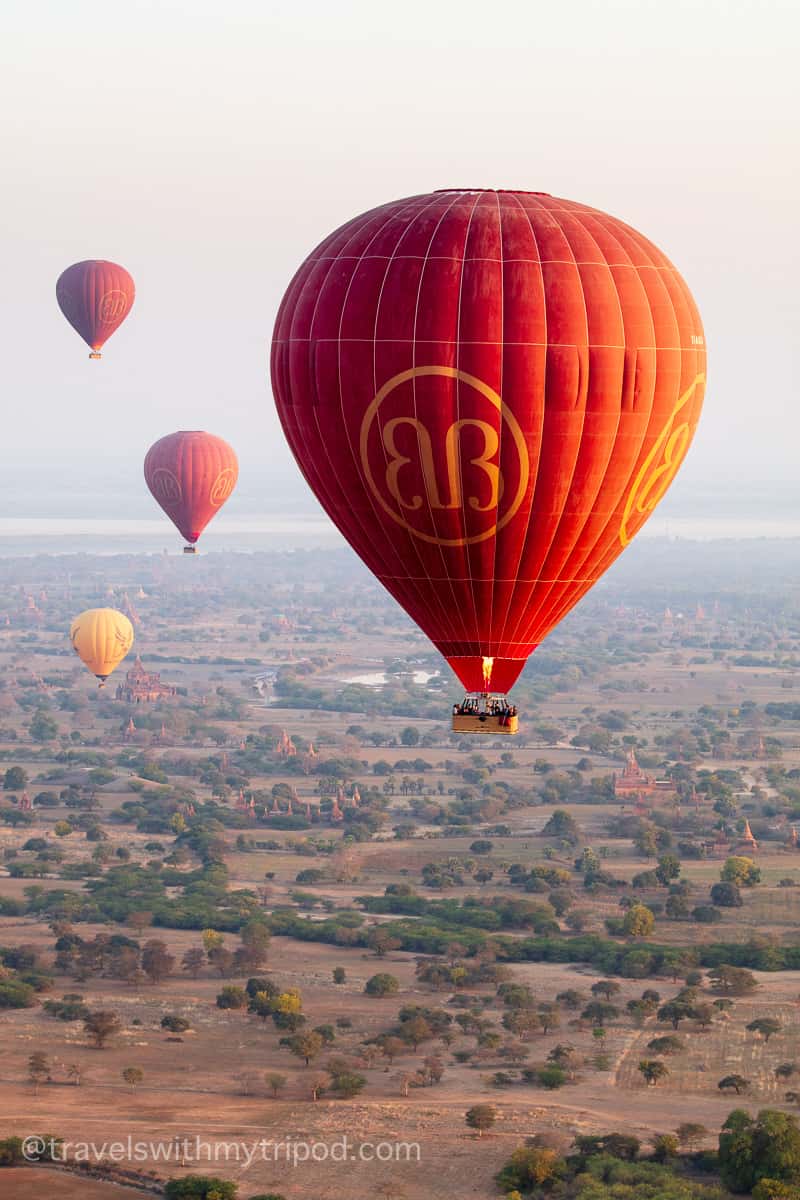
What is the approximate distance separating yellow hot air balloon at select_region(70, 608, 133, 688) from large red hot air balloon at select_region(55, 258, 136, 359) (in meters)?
27.2

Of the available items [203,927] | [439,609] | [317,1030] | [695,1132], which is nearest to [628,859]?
[203,927]

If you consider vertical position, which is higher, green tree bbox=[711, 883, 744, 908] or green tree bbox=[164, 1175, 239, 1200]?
green tree bbox=[711, 883, 744, 908]

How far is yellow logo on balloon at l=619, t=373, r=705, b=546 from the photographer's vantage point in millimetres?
30203

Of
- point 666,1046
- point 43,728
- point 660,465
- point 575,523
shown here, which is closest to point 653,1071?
point 666,1046

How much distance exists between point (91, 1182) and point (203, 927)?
84.9 ft

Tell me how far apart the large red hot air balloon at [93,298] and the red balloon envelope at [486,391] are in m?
42.5

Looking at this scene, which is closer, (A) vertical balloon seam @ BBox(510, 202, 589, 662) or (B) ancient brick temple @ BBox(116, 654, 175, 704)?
(A) vertical balloon seam @ BBox(510, 202, 589, 662)

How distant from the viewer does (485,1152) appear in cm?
4759

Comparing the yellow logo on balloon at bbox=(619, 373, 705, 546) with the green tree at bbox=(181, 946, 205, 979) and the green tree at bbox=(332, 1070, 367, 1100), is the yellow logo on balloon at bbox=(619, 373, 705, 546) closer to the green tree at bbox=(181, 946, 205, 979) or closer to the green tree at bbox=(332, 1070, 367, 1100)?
the green tree at bbox=(332, 1070, 367, 1100)

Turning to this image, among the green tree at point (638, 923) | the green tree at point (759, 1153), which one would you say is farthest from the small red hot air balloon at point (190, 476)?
the green tree at point (759, 1153)

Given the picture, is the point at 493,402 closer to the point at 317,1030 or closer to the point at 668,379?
the point at 668,379

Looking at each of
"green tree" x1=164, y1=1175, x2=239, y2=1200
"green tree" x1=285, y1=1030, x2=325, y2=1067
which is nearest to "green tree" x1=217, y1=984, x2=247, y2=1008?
"green tree" x1=285, y1=1030, x2=325, y2=1067

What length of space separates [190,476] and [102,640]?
68.5 feet

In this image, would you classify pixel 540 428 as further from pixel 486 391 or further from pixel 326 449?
pixel 326 449
